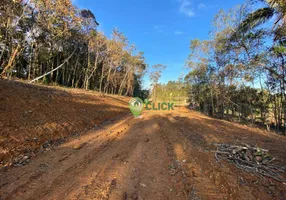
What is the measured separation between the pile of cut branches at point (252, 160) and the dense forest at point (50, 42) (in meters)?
10.9

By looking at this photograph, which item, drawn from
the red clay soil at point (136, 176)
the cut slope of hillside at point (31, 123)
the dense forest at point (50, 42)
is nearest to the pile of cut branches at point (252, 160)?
the red clay soil at point (136, 176)

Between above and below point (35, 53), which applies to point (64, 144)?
below

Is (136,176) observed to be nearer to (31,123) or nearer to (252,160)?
(252,160)

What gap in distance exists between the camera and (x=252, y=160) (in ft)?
9.55

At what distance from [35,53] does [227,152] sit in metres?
18.2

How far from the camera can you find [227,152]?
324cm

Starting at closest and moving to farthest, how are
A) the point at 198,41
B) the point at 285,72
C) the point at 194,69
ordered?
the point at 285,72
the point at 198,41
the point at 194,69

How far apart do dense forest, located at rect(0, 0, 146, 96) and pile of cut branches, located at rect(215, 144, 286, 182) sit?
10.9 meters

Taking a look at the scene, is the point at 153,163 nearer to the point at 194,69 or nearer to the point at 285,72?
the point at 285,72

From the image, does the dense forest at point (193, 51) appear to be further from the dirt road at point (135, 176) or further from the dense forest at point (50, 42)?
the dirt road at point (135, 176)

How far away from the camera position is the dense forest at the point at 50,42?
31.9 feet

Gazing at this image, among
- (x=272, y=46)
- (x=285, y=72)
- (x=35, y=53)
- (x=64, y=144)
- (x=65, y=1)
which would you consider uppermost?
(x=65, y=1)

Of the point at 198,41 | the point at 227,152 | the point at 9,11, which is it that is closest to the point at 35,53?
the point at 9,11

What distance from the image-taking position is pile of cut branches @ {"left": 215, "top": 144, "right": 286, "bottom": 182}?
2555mm
